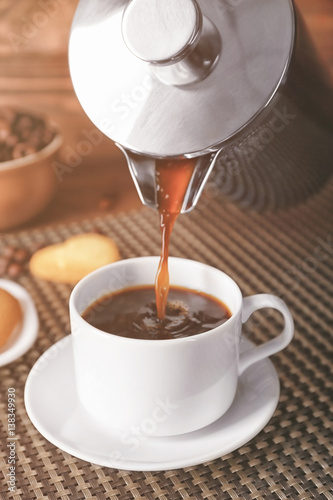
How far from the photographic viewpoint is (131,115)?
0.41m

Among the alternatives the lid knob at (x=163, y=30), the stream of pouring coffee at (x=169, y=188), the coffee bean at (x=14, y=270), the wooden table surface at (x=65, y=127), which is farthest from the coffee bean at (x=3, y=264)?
the lid knob at (x=163, y=30)

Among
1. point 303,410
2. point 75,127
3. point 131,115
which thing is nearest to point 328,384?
point 303,410

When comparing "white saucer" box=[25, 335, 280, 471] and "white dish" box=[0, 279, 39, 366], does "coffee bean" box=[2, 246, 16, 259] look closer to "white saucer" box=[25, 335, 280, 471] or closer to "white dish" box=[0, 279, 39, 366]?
"white dish" box=[0, 279, 39, 366]

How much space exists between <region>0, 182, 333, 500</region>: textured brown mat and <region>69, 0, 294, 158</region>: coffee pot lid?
0.77 feet

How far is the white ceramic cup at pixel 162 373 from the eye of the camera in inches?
17.6

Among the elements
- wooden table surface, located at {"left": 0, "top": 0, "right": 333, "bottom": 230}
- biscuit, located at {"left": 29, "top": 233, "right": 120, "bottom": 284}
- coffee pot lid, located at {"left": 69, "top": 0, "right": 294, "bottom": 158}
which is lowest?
wooden table surface, located at {"left": 0, "top": 0, "right": 333, "bottom": 230}

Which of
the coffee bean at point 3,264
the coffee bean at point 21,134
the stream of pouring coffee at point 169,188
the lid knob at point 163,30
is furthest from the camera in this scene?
the coffee bean at point 21,134

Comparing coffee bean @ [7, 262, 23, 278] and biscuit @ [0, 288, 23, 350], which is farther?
coffee bean @ [7, 262, 23, 278]

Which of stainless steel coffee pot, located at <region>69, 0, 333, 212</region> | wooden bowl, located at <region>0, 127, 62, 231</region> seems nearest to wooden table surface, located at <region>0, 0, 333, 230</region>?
wooden bowl, located at <region>0, 127, 62, 231</region>

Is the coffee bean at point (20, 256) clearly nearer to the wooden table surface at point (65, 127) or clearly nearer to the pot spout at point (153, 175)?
the wooden table surface at point (65, 127)

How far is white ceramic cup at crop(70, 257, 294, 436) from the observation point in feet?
1.46

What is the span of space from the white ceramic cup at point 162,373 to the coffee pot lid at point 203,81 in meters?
0.13

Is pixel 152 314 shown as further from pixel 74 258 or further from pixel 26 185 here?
pixel 26 185

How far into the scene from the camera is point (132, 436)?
469mm
